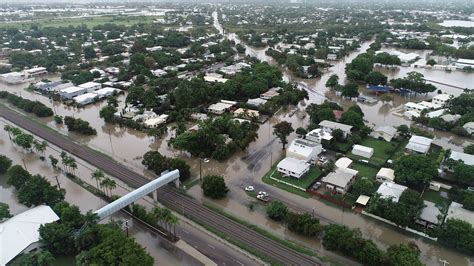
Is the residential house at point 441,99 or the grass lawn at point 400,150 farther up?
the residential house at point 441,99

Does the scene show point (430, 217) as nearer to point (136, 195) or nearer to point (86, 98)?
point (136, 195)

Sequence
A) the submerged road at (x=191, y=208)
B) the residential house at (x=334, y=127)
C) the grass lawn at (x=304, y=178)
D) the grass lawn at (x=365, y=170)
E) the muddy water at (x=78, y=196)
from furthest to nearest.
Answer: the residential house at (x=334, y=127) < the grass lawn at (x=365, y=170) < the grass lawn at (x=304, y=178) < the muddy water at (x=78, y=196) < the submerged road at (x=191, y=208)

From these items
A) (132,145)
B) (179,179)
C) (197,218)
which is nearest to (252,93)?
(132,145)

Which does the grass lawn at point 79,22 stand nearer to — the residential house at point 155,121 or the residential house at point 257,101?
the residential house at point 155,121

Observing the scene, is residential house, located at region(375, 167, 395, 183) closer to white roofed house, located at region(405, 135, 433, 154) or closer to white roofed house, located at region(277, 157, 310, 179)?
white roofed house, located at region(405, 135, 433, 154)

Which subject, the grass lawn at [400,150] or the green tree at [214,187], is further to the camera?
the grass lawn at [400,150]

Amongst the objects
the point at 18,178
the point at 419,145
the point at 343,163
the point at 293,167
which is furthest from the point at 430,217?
the point at 18,178

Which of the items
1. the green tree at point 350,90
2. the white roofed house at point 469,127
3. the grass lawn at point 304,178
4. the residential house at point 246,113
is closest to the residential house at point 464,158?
the white roofed house at point 469,127
